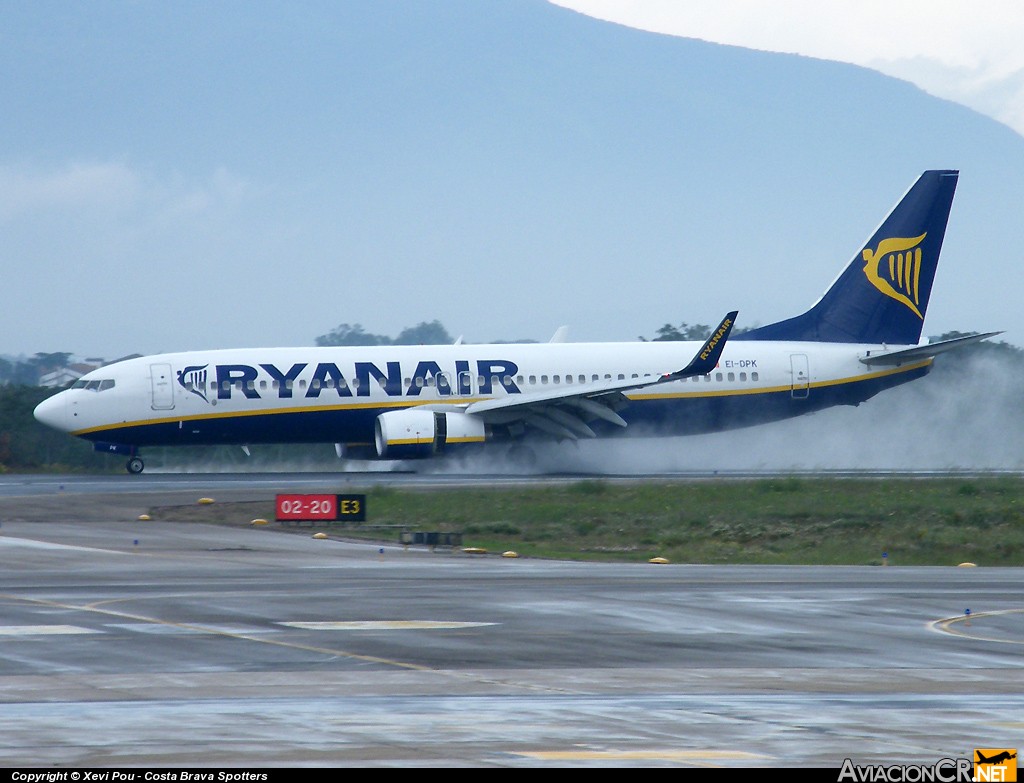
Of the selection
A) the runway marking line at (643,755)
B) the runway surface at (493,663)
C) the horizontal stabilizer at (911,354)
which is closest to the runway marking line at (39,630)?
the runway surface at (493,663)

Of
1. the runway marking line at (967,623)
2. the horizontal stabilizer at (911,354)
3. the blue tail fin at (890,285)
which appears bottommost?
the runway marking line at (967,623)

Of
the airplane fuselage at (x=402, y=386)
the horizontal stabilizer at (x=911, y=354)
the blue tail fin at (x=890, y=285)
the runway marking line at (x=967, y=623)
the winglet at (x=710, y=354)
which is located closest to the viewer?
the runway marking line at (x=967, y=623)

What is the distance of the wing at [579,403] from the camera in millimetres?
43688

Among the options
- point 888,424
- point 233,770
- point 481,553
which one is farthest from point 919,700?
point 888,424

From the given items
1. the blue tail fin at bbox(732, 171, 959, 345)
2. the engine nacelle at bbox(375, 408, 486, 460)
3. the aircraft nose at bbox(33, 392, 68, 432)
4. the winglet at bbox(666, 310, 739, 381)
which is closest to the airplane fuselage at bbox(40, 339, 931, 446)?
the aircraft nose at bbox(33, 392, 68, 432)

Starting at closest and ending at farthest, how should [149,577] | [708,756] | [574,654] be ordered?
[708,756], [574,654], [149,577]

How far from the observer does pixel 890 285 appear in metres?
50.0

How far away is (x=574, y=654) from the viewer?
1516 centimetres

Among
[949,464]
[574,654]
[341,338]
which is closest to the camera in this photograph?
[574,654]

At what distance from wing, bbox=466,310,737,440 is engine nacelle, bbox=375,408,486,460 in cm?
69

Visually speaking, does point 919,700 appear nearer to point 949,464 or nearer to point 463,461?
point 463,461

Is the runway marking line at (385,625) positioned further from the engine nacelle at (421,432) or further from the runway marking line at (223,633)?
the engine nacelle at (421,432)

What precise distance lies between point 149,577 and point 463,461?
24.9 metres

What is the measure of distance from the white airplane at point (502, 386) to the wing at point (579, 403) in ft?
0.19
